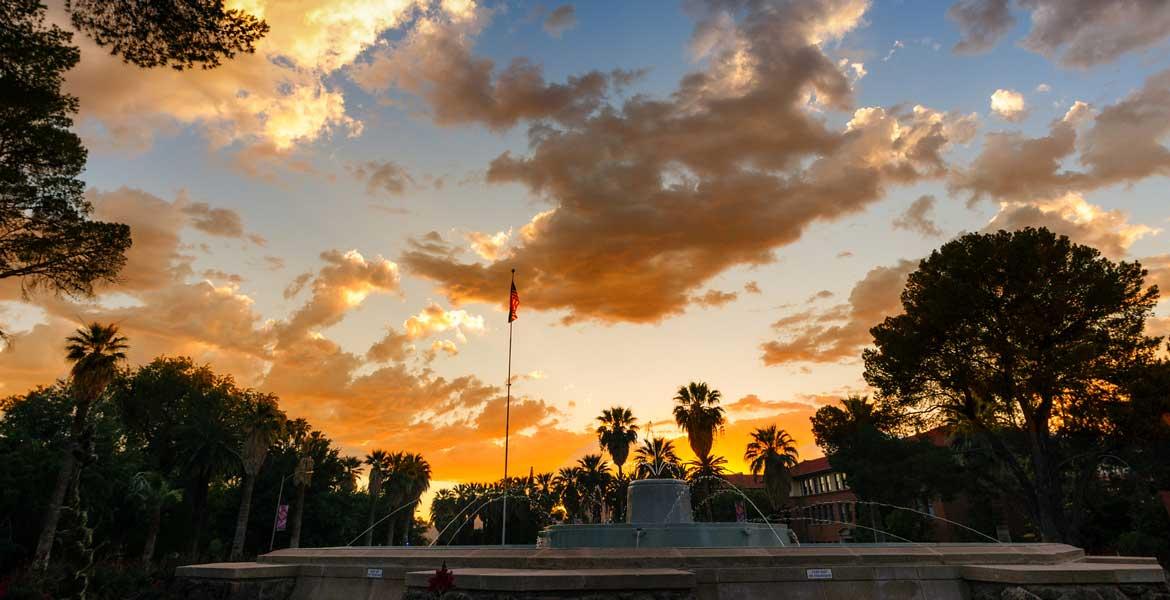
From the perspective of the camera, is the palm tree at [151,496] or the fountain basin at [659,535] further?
the palm tree at [151,496]

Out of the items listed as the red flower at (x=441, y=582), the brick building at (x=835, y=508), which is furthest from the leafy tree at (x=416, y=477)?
the red flower at (x=441, y=582)

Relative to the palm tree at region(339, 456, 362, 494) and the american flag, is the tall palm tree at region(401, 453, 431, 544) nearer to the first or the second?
the palm tree at region(339, 456, 362, 494)

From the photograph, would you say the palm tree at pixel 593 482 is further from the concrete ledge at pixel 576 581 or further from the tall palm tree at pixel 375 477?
the concrete ledge at pixel 576 581

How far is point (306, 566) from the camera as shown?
1105 cm

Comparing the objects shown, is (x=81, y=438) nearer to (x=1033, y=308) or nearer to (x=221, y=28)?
(x=221, y=28)

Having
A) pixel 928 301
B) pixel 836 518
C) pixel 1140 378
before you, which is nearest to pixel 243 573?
pixel 928 301

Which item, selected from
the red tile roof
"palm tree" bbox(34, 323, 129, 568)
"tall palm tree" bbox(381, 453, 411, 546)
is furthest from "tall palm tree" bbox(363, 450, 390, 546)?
the red tile roof

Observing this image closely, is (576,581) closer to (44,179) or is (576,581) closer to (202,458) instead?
(44,179)

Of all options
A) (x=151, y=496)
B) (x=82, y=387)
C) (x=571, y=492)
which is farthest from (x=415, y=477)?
(x=82, y=387)

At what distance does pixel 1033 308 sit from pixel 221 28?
30.5 m

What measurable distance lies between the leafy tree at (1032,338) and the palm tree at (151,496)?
42763mm

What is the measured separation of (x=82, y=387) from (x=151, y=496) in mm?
13758

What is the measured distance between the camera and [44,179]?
18797 millimetres

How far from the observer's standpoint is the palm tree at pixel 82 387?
2567cm
